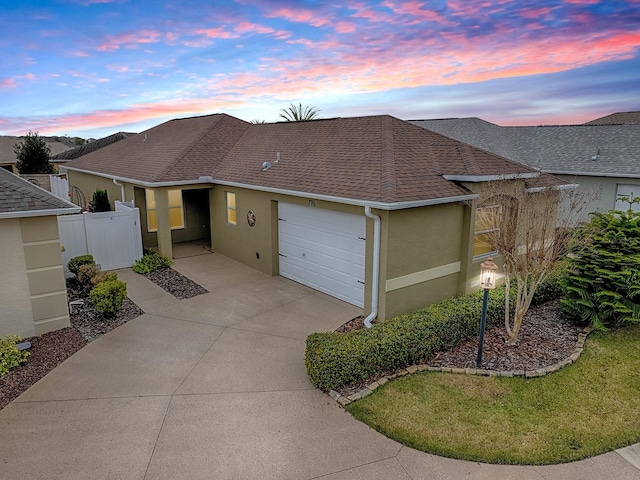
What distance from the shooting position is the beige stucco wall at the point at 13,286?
7930mm

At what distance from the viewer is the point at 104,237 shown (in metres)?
13.0

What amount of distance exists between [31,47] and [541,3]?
1596 centimetres

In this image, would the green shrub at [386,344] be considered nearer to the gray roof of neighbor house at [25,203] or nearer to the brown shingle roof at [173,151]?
the gray roof of neighbor house at [25,203]

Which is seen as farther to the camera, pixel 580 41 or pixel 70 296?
pixel 580 41

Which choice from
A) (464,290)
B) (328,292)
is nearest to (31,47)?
(328,292)

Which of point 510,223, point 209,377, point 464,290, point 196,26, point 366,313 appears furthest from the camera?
point 196,26

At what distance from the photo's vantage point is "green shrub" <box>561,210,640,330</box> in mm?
8922

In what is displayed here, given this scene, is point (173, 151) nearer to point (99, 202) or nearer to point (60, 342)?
point (99, 202)

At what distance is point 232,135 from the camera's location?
1747 cm

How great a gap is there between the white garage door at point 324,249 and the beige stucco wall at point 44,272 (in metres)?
5.79

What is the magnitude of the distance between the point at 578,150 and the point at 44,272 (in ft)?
76.3

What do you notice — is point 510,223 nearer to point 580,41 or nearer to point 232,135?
point 580,41

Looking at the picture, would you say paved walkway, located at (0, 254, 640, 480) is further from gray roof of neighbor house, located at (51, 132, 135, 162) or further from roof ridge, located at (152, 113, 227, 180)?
gray roof of neighbor house, located at (51, 132, 135, 162)

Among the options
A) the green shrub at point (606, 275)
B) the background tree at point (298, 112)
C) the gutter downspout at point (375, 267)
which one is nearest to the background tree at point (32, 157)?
the background tree at point (298, 112)
